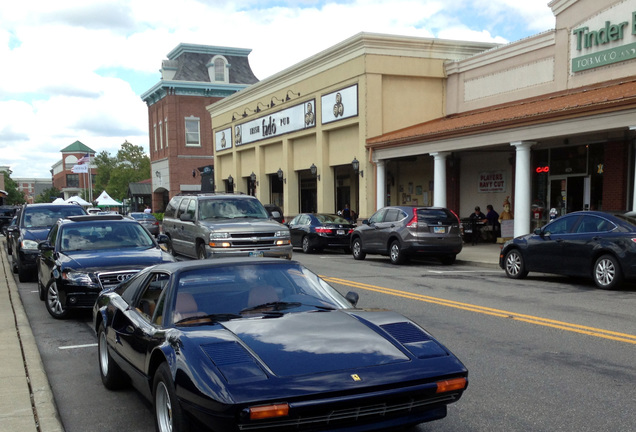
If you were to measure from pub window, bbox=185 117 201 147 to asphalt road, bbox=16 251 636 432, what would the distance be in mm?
43482

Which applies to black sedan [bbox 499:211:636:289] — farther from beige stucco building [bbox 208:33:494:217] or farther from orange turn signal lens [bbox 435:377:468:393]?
beige stucco building [bbox 208:33:494:217]

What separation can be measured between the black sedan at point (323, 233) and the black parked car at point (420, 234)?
369 cm

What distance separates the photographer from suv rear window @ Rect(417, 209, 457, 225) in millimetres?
16828

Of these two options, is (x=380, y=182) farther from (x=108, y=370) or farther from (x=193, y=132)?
(x=193, y=132)

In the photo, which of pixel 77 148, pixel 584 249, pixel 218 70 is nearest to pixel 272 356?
pixel 584 249

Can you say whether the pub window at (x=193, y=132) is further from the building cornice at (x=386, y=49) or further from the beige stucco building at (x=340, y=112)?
the building cornice at (x=386, y=49)

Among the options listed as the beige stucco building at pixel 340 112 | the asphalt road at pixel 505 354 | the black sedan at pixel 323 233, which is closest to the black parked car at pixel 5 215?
the beige stucco building at pixel 340 112

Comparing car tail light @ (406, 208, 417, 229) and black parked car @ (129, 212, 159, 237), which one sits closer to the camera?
car tail light @ (406, 208, 417, 229)

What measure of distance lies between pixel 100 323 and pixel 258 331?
9.12 ft

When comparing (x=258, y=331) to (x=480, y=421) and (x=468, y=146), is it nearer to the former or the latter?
(x=480, y=421)

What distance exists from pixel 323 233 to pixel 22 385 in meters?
16.0

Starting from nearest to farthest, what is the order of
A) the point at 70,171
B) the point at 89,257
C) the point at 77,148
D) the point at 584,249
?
the point at 89,257, the point at 584,249, the point at 70,171, the point at 77,148

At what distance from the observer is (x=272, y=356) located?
11.8ft

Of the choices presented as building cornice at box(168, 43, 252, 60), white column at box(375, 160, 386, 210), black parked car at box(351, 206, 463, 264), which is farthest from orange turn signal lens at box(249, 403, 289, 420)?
building cornice at box(168, 43, 252, 60)
